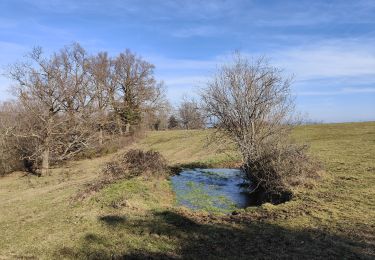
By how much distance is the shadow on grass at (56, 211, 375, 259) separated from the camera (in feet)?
25.6

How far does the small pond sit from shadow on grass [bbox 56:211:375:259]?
10.5 ft

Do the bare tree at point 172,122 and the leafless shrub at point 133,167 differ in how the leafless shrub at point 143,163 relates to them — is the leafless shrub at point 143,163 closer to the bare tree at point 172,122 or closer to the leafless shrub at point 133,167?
the leafless shrub at point 133,167

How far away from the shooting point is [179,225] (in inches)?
400

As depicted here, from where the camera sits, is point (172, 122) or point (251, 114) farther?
point (172, 122)

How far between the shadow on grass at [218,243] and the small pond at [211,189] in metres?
3.20

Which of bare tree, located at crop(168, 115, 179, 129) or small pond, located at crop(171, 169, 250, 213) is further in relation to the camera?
bare tree, located at crop(168, 115, 179, 129)

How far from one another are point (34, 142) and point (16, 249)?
16.8 m

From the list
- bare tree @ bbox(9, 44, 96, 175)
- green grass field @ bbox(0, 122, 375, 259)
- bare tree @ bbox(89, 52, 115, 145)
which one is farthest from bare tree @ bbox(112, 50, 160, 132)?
green grass field @ bbox(0, 122, 375, 259)

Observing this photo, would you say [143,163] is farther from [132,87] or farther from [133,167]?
[132,87]

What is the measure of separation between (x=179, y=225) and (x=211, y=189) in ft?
22.4

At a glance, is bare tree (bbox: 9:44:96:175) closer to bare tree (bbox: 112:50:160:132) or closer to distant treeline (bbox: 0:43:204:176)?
distant treeline (bbox: 0:43:204:176)

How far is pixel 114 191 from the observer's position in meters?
14.1

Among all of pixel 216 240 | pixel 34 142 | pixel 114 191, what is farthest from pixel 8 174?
pixel 216 240

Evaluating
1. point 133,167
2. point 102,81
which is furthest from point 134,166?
point 102,81
